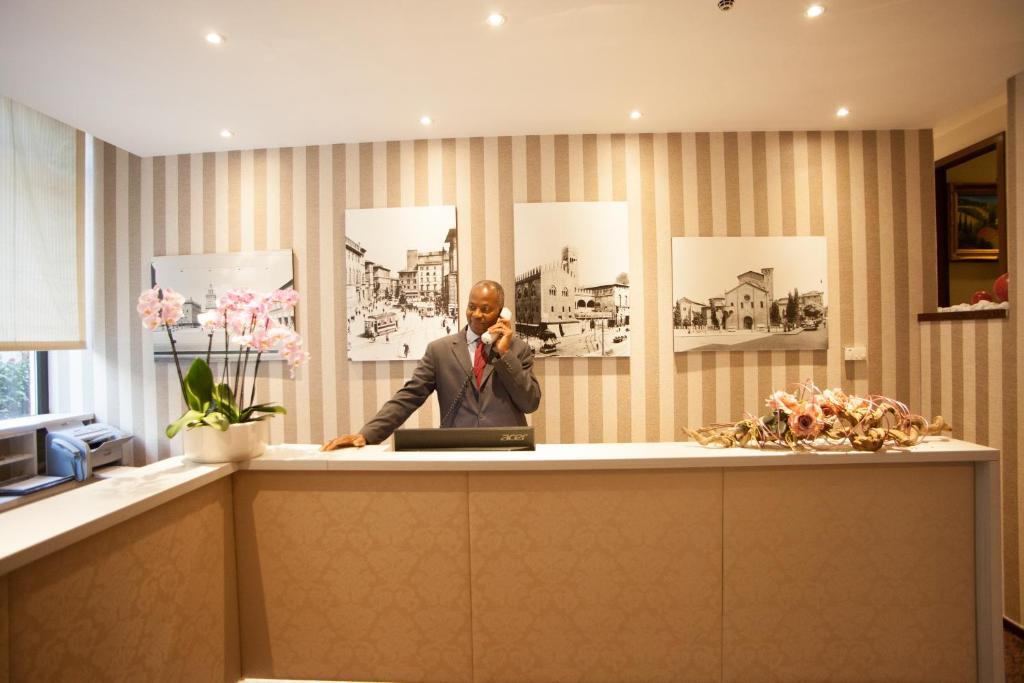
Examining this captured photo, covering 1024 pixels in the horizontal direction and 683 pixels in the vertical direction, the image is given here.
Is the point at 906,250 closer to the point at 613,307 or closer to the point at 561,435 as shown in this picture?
the point at 613,307

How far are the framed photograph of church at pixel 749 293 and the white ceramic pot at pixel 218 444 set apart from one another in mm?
2910

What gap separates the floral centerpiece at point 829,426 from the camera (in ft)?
5.33

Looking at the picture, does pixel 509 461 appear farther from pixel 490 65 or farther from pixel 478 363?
pixel 490 65

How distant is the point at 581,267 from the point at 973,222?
3261 millimetres

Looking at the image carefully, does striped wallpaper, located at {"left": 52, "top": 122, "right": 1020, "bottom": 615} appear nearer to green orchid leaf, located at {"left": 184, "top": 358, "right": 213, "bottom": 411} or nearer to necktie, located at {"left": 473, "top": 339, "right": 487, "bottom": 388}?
necktie, located at {"left": 473, "top": 339, "right": 487, "bottom": 388}

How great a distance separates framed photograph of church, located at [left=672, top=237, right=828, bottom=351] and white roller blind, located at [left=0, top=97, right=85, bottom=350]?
4571mm

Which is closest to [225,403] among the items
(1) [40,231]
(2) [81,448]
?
(2) [81,448]

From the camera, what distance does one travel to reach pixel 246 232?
146 inches

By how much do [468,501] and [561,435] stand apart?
80.7 inches

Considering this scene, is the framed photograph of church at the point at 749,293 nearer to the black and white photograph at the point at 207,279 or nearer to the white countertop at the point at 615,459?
the white countertop at the point at 615,459

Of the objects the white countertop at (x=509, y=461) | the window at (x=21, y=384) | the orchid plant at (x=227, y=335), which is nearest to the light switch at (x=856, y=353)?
the white countertop at (x=509, y=461)

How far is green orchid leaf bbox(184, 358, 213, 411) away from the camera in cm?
166

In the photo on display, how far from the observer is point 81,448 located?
3152 mm

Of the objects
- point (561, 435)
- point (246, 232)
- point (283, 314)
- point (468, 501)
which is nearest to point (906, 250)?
point (561, 435)
